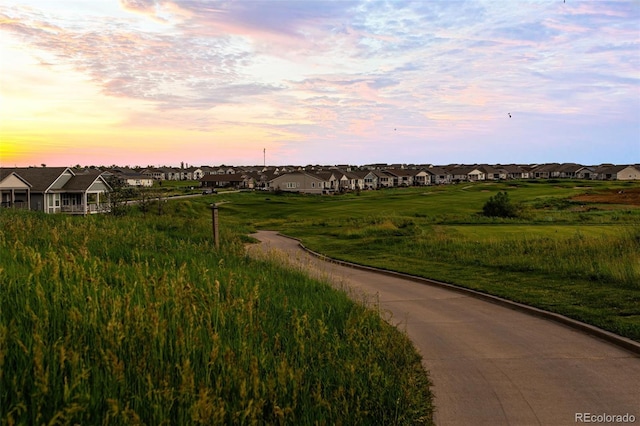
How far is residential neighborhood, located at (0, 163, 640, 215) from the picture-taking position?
55906 millimetres

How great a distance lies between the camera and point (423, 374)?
28.8 feet

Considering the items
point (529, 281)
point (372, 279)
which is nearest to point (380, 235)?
point (372, 279)

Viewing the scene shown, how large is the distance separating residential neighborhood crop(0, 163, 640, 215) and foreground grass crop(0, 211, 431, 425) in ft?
165

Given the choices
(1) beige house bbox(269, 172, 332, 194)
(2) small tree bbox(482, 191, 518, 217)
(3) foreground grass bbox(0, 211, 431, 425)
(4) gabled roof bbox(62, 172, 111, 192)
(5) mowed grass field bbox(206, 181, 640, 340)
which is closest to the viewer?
(3) foreground grass bbox(0, 211, 431, 425)

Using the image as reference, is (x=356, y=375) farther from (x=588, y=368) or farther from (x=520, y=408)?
(x=588, y=368)

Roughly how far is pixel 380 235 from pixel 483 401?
985 inches

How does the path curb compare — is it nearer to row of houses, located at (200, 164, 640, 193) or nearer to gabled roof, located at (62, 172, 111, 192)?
gabled roof, located at (62, 172, 111, 192)

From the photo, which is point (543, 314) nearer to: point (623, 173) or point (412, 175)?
point (412, 175)

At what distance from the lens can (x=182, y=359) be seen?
245 inches

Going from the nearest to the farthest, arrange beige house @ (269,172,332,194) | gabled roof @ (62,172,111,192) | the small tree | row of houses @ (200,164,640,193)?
the small tree → gabled roof @ (62,172,111,192) → beige house @ (269,172,332,194) → row of houses @ (200,164,640,193)

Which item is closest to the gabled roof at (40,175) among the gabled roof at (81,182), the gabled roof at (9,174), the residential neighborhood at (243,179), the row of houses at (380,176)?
the residential neighborhood at (243,179)

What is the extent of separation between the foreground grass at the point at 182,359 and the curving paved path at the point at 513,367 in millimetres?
643

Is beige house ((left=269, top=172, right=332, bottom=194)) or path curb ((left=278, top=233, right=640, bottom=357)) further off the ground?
beige house ((left=269, top=172, right=332, bottom=194))

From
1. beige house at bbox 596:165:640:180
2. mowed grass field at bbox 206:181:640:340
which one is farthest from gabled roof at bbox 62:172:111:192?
beige house at bbox 596:165:640:180
